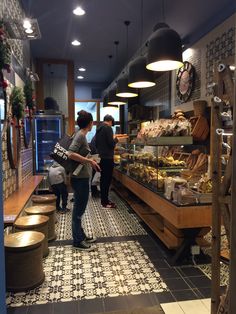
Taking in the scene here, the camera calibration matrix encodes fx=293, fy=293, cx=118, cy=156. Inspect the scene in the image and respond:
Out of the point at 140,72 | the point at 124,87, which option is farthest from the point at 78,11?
the point at 140,72

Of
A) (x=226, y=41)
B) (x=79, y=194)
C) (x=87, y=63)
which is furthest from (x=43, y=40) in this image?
(x=79, y=194)

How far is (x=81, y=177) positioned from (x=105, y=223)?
154 cm

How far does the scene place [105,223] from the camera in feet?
16.2

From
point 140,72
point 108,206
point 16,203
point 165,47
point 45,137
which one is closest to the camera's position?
point 165,47

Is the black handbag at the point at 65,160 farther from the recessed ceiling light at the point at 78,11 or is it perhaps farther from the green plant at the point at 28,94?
the recessed ceiling light at the point at 78,11

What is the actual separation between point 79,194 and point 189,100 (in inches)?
129

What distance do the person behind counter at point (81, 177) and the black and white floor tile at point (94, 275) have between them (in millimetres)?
183

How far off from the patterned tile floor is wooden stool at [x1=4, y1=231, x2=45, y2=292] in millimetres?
87

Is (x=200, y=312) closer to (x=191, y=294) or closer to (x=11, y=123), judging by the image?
(x=191, y=294)

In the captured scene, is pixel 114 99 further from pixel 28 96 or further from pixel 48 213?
pixel 48 213

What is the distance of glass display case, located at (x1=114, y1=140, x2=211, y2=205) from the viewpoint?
3275 millimetres

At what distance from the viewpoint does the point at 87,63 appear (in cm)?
945

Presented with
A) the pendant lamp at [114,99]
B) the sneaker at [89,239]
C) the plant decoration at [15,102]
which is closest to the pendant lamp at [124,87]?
the pendant lamp at [114,99]

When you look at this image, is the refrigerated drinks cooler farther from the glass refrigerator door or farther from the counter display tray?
the counter display tray
